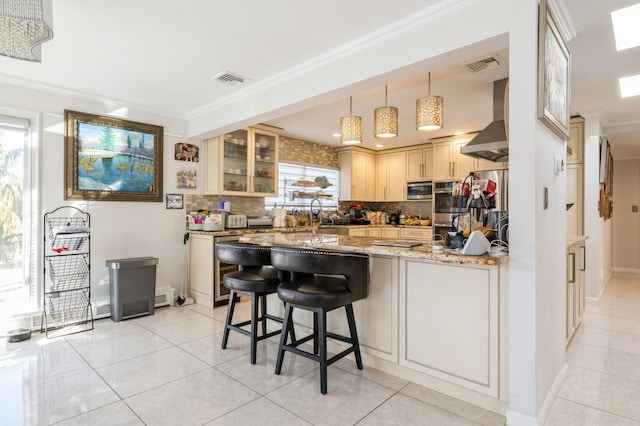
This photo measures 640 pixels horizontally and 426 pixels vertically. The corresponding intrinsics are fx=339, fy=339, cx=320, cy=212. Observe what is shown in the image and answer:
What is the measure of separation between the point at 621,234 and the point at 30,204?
10.2 metres

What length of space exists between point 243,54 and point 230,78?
0.54 metres

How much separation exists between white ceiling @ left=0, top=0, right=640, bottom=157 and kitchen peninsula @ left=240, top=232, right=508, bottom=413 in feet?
4.46

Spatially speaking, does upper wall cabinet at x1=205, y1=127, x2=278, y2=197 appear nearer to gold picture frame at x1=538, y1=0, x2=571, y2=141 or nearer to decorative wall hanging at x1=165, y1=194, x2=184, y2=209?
decorative wall hanging at x1=165, y1=194, x2=184, y2=209

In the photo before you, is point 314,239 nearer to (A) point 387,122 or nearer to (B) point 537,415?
(A) point 387,122

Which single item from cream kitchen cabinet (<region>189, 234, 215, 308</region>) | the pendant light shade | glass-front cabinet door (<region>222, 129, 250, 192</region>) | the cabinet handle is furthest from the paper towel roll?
the cabinet handle

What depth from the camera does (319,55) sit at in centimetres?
284

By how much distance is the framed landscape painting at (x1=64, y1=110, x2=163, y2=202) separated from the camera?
3791 millimetres

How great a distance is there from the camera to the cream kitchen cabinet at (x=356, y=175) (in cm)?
686

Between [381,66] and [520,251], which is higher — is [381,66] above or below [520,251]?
above

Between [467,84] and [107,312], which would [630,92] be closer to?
[467,84]

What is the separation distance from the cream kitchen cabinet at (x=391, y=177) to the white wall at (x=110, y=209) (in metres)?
4.07

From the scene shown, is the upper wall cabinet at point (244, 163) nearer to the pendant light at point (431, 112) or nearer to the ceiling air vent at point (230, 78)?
the ceiling air vent at point (230, 78)

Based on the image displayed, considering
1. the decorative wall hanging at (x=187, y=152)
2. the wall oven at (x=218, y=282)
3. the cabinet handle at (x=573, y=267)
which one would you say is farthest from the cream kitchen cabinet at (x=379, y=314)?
the decorative wall hanging at (x=187, y=152)

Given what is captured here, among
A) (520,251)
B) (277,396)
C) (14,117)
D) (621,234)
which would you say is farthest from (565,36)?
(621,234)
